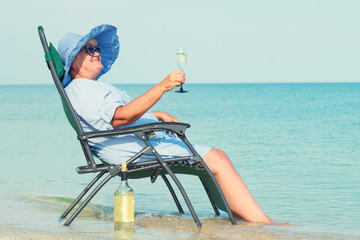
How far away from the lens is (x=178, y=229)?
423 cm

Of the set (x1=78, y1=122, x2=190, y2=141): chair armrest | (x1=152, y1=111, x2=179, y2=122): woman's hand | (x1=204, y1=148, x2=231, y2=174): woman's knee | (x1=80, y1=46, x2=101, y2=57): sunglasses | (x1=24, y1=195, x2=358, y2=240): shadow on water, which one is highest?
(x1=80, y1=46, x2=101, y2=57): sunglasses

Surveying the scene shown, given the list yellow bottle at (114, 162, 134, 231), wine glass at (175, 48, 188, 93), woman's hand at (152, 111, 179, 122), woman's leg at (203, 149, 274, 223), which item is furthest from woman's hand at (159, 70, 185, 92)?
woman's hand at (152, 111, 179, 122)

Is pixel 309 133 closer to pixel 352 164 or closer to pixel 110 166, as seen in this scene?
pixel 352 164

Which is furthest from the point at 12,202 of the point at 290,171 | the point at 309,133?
the point at 309,133

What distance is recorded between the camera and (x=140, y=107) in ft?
12.5

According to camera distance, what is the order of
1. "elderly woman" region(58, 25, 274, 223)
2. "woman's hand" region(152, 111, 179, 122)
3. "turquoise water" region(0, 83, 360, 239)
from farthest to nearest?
"woman's hand" region(152, 111, 179, 122) < "turquoise water" region(0, 83, 360, 239) < "elderly woman" region(58, 25, 274, 223)

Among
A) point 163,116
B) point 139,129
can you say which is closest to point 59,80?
point 139,129

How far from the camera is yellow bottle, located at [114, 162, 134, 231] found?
3918 millimetres

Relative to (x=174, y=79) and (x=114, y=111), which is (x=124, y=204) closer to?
(x=114, y=111)

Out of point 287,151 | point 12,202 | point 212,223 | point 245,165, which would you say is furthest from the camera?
point 287,151

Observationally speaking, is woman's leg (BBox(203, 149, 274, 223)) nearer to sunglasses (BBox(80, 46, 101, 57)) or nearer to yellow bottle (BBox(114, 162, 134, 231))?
yellow bottle (BBox(114, 162, 134, 231))

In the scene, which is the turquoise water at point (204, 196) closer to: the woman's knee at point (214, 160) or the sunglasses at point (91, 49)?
the woman's knee at point (214, 160)

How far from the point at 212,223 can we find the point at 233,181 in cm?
37

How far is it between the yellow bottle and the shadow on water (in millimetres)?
64
